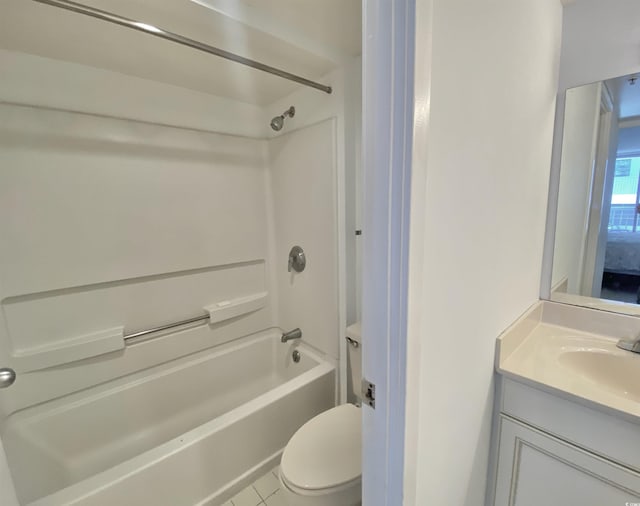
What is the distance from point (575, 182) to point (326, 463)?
1575 mm

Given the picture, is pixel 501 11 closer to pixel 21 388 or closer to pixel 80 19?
pixel 80 19

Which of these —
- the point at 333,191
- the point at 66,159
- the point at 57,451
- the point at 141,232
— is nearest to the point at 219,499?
the point at 57,451

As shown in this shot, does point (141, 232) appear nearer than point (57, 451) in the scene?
No

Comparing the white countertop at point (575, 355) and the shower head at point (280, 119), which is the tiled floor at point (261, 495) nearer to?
the white countertop at point (575, 355)

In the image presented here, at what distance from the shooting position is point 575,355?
1.07 metres

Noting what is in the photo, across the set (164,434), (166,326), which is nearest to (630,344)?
(166,326)

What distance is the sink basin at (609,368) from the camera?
3.17ft

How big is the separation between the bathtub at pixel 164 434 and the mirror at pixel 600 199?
1.33 m

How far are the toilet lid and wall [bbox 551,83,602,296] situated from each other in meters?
1.13

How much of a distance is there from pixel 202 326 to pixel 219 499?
942 mm

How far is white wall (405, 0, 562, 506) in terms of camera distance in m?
0.58

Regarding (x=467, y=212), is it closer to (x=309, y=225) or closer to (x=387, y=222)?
(x=387, y=222)

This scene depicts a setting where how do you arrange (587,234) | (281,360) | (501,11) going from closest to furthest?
(501,11)
(587,234)
(281,360)

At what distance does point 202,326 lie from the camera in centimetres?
193
